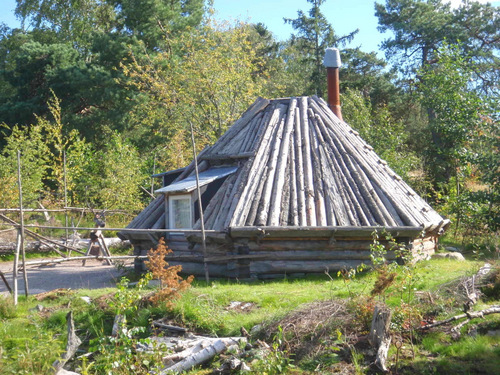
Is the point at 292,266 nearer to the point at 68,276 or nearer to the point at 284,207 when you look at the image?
the point at 284,207

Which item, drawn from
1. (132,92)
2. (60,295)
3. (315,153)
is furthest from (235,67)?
(60,295)

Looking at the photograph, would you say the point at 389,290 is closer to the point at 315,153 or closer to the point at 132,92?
the point at 315,153

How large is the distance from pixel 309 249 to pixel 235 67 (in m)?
14.5

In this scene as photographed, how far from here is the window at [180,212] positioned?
45.0ft

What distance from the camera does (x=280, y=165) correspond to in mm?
13938

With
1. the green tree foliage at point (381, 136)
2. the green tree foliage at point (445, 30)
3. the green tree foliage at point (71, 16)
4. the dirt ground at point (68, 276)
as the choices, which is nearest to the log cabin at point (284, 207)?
the dirt ground at point (68, 276)

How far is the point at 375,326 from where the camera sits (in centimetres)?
766

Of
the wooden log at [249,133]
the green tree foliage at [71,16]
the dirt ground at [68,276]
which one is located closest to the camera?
the dirt ground at [68,276]

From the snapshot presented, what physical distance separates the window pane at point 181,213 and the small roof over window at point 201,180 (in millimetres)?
382

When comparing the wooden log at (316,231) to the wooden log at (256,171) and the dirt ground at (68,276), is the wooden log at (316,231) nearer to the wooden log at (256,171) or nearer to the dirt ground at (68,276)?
the wooden log at (256,171)

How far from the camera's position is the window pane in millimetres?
13734

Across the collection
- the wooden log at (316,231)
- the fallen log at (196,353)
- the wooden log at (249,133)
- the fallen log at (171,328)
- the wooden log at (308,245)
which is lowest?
the fallen log at (196,353)

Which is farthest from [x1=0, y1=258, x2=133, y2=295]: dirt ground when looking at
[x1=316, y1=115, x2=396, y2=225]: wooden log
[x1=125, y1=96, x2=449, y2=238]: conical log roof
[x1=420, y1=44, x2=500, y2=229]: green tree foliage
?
[x1=420, y1=44, x2=500, y2=229]: green tree foliage

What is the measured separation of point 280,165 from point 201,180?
6.25 feet
